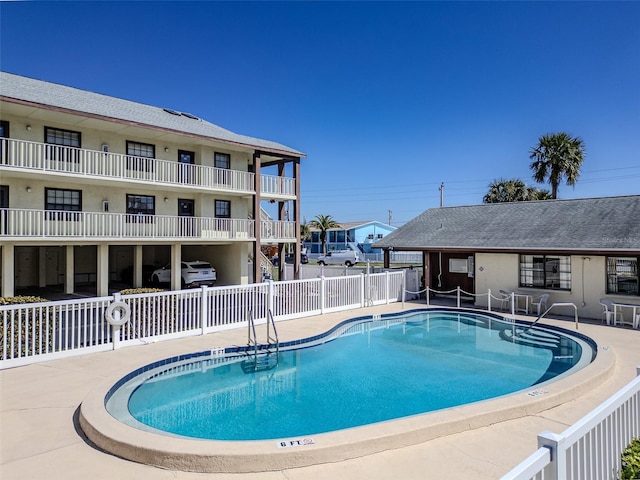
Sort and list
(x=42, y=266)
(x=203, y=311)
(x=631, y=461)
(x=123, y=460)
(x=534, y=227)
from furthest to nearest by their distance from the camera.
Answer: (x=42, y=266) → (x=534, y=227) → (x=203, y=311) → (x=123, y=460) → (x=631, y=461)

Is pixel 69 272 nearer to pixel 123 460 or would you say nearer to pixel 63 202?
pixel 63 202

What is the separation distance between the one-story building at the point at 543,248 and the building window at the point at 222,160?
10.0 metres

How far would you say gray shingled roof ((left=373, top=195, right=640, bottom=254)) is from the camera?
15094 mm

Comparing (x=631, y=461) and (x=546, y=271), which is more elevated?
(x=546, y=271)

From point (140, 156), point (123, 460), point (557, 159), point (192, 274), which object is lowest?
point (123, 460)

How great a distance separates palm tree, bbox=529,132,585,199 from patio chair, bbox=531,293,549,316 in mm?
18757

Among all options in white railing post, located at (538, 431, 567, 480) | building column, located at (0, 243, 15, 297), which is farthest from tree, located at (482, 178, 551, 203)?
white railing post, located at (538, 431, 567, 480)

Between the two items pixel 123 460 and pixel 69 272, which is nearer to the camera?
pixel 123 460

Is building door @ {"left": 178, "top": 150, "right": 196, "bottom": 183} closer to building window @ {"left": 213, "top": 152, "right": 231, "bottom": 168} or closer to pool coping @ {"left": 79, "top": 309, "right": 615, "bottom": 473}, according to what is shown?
building window @ {"left": 213, "top": 152, "right": 231, "bottom": 168}

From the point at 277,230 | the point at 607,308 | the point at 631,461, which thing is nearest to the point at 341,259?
the point at 277,230

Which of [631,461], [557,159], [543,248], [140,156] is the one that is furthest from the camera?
[557,159]

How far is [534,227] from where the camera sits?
17.7m

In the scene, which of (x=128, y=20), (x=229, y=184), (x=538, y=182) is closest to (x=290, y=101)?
(x=229, y=184)

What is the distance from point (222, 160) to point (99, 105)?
6650mm
